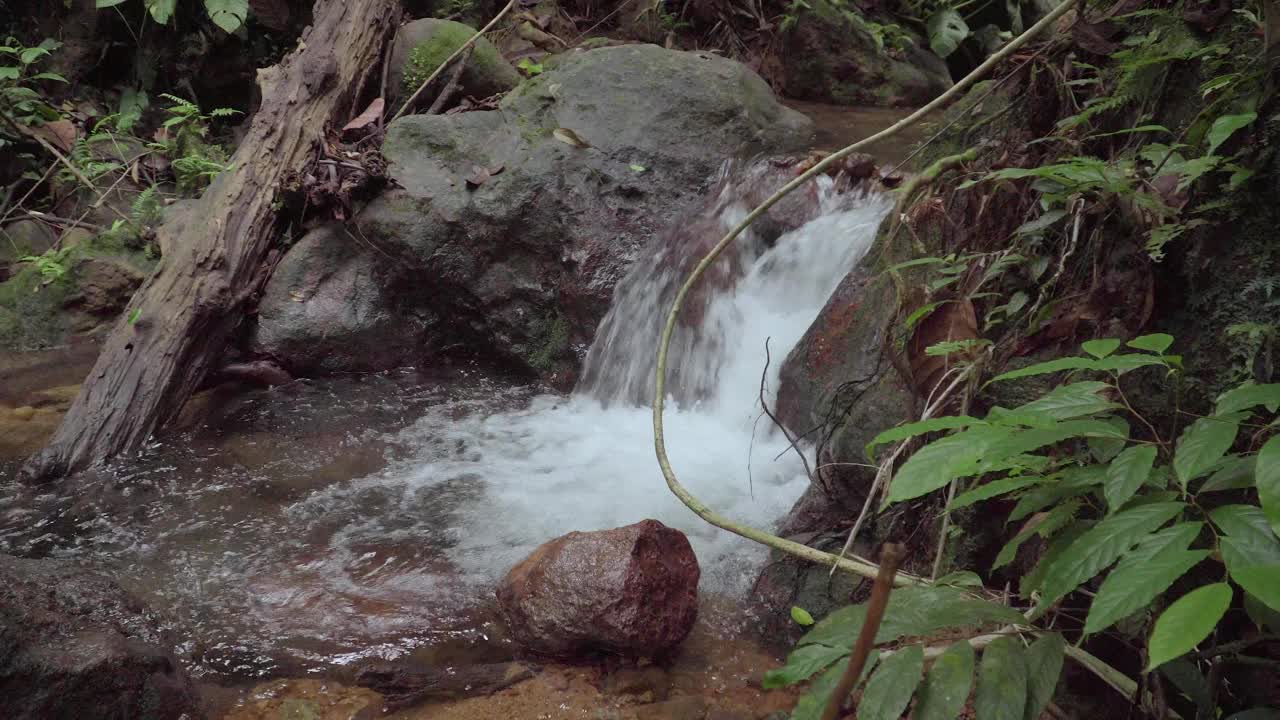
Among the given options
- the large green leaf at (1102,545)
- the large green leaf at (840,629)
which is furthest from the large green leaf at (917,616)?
the large green leaf at (1102,545)

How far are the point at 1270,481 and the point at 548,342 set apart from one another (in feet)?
15.0

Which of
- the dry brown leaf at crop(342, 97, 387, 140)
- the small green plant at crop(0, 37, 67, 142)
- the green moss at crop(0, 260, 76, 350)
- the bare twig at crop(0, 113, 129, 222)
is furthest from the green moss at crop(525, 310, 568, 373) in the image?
the small green plant at crop(0, 37, 67, 142)

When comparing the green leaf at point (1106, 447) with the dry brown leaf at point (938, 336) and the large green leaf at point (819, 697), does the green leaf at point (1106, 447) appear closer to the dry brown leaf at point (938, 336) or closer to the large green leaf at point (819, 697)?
the large green leaf at point (819, 697)

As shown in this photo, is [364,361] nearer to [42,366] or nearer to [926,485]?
[42,366]

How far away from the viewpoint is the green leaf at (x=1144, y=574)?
1.00 m

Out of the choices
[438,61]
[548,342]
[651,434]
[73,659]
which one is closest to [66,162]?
[438,61]

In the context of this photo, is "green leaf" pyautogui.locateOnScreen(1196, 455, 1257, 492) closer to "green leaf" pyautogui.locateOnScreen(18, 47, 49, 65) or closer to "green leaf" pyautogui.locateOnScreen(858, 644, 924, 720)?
"green leaf" pyautogui.locateOnScreen(858, 644, 924, 720)

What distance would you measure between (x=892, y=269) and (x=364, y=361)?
3.94 meters

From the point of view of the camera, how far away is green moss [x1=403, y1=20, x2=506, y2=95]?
22.1ft

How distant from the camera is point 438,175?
5.46 m

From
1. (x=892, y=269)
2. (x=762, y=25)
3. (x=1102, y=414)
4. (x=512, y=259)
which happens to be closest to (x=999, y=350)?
(x=892, y=269)

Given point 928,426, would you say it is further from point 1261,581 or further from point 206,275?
point 206,275

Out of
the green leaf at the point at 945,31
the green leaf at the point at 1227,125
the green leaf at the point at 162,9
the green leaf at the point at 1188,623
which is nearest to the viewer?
the green leaf at the point at 1188,623

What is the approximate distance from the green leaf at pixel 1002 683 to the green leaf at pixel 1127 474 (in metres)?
0.27
